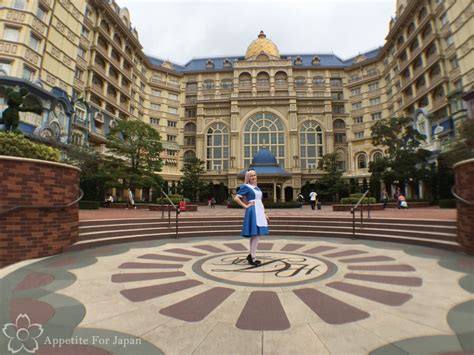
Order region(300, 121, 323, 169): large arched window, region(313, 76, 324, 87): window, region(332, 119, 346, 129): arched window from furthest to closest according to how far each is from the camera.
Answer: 1. region(313, 76, 324, 87): window
2. region(332, 119, 346, 129): arched window
3. region(300, 121, 323, 169): large arched window

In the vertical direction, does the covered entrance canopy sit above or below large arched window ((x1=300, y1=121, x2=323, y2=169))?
below

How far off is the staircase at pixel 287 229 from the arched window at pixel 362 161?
4424 centimetres

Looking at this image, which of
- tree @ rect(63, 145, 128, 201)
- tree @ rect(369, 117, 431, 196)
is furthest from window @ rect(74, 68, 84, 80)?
tree @ rect(369, 117, 431, 196)

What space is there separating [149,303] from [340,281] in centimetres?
323

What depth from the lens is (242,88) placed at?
2106 inches

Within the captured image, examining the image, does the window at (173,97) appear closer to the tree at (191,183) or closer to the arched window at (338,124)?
the tree at (191,183)

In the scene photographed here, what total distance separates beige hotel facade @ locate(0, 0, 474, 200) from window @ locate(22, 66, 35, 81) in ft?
0.33

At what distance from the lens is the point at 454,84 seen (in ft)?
100

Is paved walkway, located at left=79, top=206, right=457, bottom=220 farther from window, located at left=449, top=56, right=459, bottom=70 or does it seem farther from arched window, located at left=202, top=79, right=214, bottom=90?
arched window, located at left=202, top=79, right=214, bottom=90

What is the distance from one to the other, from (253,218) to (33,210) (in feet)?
16.6

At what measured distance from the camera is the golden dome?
55.6 metres

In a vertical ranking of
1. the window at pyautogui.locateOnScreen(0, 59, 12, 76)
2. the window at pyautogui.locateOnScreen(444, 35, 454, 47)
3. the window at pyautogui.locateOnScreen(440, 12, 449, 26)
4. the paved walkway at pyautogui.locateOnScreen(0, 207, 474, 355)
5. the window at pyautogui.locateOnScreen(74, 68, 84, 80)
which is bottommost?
the paved walkway at pyautogui.locateOnScreen(0, 207, 474, 355)

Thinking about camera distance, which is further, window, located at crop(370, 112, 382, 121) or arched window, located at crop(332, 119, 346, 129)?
arched window, located at crop(332, 119, 346, 129)

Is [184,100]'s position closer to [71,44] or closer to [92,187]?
[71,44]
